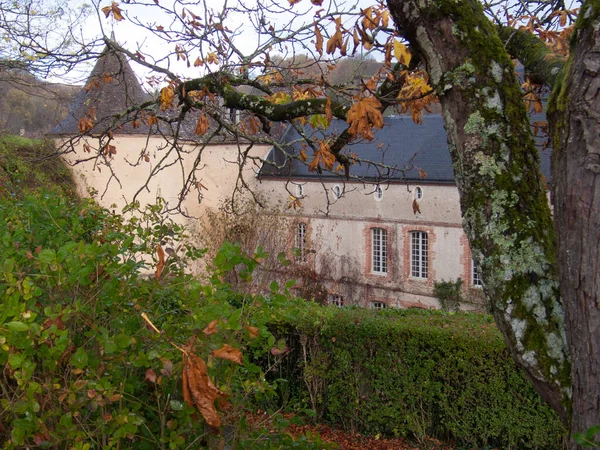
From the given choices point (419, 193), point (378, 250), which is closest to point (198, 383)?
point (419, 193)

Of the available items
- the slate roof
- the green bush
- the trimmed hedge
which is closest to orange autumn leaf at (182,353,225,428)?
the green bush

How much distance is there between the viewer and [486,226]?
215cm

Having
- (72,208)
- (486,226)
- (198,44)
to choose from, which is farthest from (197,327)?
(198,44)

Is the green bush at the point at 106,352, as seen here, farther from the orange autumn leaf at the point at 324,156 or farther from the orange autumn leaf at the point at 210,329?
the orange autumn leaf at the point at 324,156

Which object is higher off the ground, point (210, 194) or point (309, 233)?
point (210, 194)

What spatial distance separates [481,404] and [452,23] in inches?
225

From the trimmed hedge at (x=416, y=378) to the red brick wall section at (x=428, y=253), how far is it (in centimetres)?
1530

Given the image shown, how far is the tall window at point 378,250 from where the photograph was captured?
24234mm

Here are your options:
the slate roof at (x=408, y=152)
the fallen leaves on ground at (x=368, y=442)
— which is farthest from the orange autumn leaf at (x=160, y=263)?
the slate roof at (x=408, y=152)

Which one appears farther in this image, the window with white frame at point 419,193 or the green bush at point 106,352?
the window with white frame at point 419,193

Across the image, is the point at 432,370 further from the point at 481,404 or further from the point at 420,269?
the point at 420,269

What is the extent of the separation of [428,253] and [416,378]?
16.4 metres

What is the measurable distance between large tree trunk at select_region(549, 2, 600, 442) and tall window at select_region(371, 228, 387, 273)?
73.4 ft

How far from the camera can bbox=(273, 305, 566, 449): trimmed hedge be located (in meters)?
6.73
